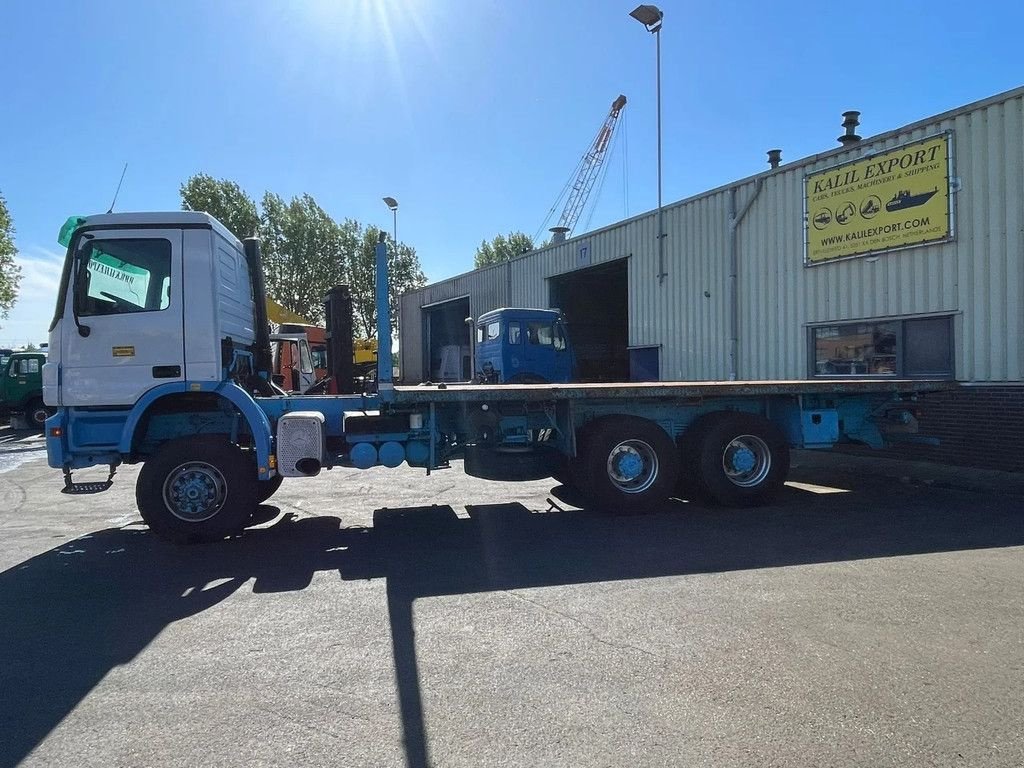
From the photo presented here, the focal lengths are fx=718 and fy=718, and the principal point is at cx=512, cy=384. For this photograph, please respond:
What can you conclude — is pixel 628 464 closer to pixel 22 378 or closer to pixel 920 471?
pixel 920 471

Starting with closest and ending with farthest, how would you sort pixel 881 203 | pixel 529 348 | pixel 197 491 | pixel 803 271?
pixel 197 491 → pixel 881 203 → pixel 803 271 → pixel 529 348

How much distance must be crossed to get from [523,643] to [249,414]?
3.98 m

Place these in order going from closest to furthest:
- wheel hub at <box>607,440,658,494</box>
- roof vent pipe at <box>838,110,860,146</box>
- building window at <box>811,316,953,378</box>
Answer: wheel hub at <box>607,440,658,494</box>
building window at <box>811,316,953,378</box>
roof vent pipe at <box>838,110,860,146</box>

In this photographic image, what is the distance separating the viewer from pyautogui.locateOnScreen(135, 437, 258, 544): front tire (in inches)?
275

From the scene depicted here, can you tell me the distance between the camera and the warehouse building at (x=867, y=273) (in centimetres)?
1032

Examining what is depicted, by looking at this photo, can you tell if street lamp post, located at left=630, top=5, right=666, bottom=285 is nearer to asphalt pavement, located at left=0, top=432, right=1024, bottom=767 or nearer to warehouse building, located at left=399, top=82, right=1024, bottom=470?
warehouse building, located at left=399, top=82, right=1024, bottom=470

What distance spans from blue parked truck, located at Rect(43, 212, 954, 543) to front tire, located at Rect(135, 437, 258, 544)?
14 millimetres

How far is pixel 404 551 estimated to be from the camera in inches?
269

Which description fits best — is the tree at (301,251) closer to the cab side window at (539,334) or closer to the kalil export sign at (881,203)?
the cab side window at (539,334)

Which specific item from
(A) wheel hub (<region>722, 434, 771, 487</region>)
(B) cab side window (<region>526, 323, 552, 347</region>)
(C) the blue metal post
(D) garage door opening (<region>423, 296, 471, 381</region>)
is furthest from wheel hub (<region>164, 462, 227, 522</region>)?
A: (D) garage door opening (<region>423, 296, 471, 381</region>)

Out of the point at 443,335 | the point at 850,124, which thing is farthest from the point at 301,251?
the point at 850,124

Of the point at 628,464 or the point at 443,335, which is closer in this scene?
the point at 628,464

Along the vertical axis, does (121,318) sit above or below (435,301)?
below

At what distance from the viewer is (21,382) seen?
20703 mm
